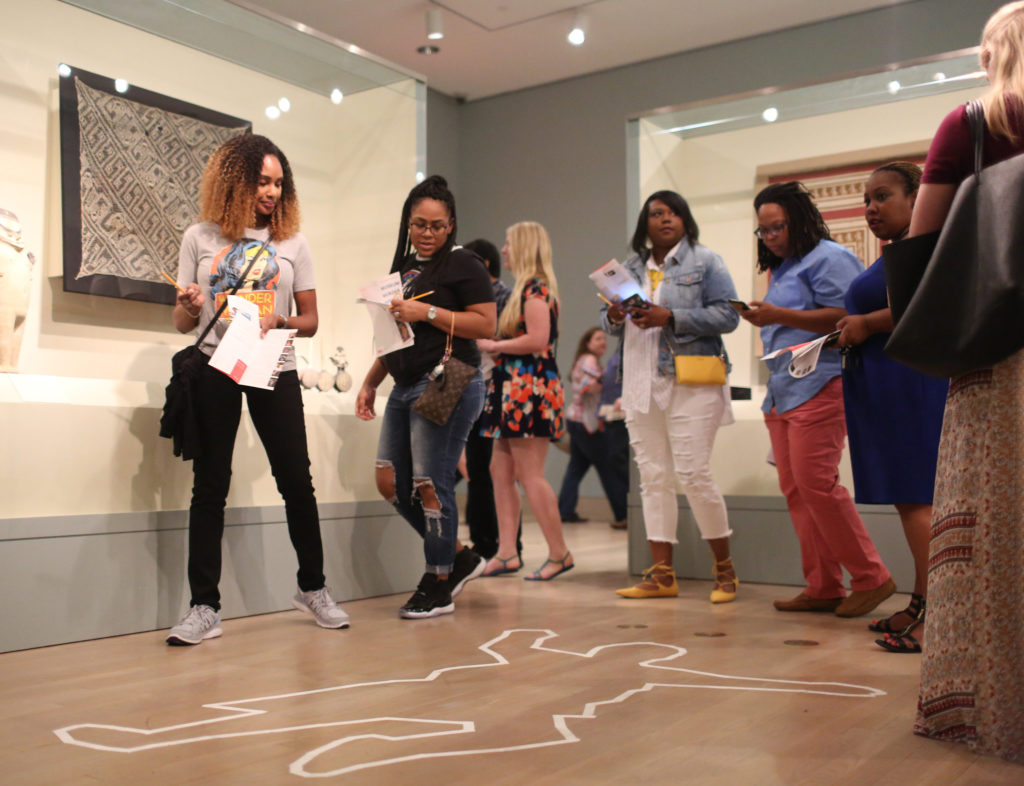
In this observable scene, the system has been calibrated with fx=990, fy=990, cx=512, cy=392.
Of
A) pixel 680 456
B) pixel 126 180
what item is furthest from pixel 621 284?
pixel 126 180

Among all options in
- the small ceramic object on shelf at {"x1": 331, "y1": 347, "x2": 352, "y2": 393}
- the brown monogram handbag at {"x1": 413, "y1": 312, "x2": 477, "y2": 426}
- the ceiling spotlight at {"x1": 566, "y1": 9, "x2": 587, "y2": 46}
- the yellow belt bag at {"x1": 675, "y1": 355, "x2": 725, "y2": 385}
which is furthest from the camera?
the ceiling spotlight at {"x1": 566, "y1": 9, "x2": 587, "y2": 46}

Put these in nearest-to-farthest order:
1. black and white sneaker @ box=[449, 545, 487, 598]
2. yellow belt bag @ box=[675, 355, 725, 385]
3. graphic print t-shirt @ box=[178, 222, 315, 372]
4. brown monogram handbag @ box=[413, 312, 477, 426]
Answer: graphic print t-shirt @ box=[178, 222, 315, 372]
brown monogram handbag @ box=[413, 312, 477, 426]
black and white sneaker @ box=[449, 545, 487, 598]
yellow belt bag @ box=[675, 355, 725, 385]

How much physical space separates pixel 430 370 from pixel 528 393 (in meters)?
1.08

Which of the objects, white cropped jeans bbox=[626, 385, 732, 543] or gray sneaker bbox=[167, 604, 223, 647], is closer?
gray sneaker bbox=[167, 604, 223, 647]

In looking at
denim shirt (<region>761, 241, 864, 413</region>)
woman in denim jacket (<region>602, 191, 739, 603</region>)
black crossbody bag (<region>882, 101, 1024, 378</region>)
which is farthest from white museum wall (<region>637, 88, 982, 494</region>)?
black crossbody bag (<region>882, 101, 1024, 378</region>)

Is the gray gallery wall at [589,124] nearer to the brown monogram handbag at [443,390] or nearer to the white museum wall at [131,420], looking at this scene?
the white museum wall at [131,420]

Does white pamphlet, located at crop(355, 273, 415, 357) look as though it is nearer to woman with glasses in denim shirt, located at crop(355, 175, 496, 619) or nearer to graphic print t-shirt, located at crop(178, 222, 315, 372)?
woman with glasses in denim shirt, located at crop(355, 175, 496, 619)

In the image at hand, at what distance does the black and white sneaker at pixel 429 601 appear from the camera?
328cm

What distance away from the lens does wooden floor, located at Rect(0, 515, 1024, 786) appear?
170 centimetres

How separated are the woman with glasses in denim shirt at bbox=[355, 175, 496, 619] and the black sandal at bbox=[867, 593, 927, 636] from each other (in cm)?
136

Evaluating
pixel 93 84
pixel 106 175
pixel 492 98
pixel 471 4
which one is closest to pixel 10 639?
pixel 106 175

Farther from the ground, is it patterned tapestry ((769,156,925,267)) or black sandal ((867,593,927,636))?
patterned tapestry ((769,156,925,267))

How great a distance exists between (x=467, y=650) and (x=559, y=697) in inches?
22.8

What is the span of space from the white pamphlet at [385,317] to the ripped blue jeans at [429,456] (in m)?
0.15
